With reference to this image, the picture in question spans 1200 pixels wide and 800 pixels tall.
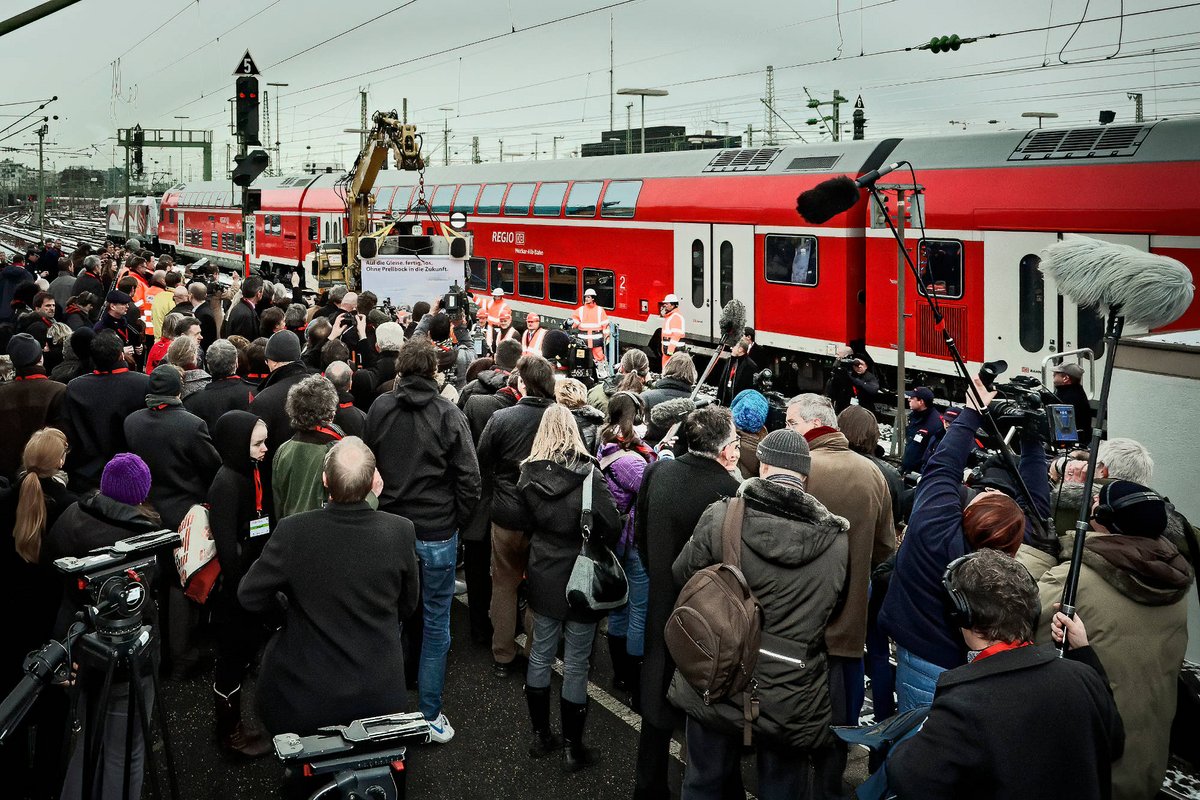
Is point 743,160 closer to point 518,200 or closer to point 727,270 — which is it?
point 727,270

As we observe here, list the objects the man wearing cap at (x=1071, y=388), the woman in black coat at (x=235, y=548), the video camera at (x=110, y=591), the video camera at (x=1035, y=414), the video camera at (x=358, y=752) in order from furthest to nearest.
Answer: the man wearing cap at (x=1071, y=388) < the woman in black coat at (x=235, y=548) < the video camera at (x=1035, y=414) < the video camera at (x=110, y=591) < the video camera at (x=358, y=752)

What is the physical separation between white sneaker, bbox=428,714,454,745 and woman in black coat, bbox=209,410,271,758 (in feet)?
2.82

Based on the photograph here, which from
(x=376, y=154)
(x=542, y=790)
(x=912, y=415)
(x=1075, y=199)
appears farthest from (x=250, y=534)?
(x=376, y=154)

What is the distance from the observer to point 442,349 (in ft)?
30.0

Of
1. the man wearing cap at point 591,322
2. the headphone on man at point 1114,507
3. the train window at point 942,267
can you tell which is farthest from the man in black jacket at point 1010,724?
the man wearing cap at point 591,322

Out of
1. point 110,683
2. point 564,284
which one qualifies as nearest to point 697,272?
point 564,284

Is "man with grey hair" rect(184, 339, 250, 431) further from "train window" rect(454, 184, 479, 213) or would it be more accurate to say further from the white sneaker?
"train window" rect(454, 184, 479, 213)

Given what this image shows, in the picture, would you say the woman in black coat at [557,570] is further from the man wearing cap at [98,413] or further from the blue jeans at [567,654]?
the man wearing cap at [98,413]

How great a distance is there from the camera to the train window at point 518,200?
21.2m

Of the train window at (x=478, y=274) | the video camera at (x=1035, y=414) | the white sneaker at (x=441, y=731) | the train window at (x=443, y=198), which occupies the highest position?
the train window at (x=443, y=198)

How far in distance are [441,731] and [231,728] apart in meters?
1.07

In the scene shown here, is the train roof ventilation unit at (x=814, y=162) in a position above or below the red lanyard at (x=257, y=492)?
above

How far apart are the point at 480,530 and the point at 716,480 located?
2.58 metres

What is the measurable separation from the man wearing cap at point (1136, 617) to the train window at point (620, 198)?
48.3 feet
